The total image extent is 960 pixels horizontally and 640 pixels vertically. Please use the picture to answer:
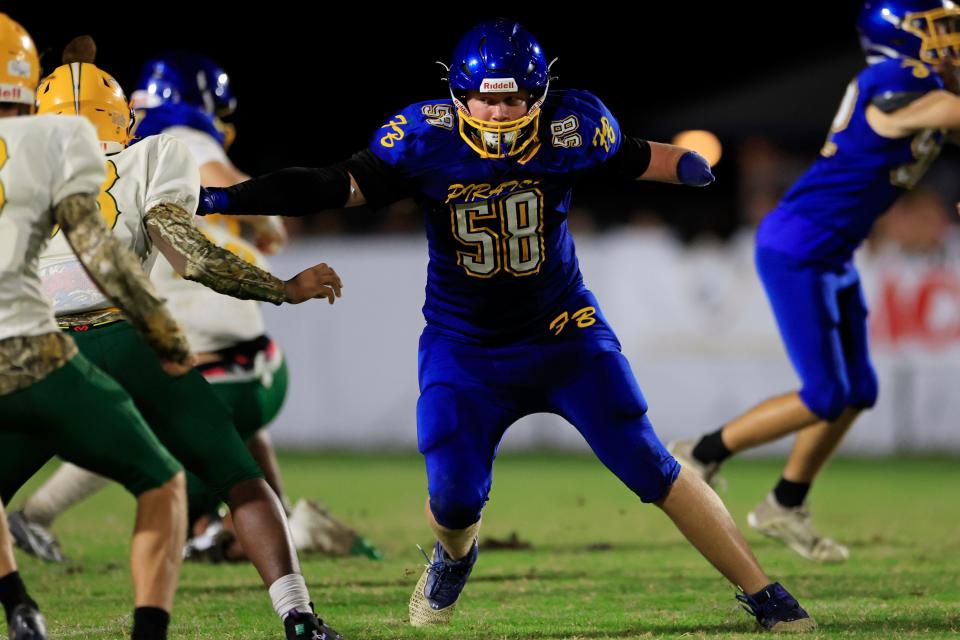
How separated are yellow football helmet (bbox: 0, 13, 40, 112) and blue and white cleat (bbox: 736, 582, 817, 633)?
262 cm

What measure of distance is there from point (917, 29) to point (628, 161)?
213 cm

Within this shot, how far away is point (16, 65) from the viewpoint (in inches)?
142

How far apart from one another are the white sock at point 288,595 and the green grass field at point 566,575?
496 mm

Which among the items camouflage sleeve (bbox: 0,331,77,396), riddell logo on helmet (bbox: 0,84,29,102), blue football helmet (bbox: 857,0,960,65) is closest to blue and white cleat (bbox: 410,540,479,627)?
camouflage sleeve (bbox: 0,331,77,396)

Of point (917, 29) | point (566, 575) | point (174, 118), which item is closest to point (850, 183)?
point (917, 29)

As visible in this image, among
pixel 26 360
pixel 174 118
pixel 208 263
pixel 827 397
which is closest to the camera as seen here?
pixel 26 360

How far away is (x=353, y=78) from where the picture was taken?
2081 cm

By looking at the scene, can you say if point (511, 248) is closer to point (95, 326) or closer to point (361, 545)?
point (95, 326)

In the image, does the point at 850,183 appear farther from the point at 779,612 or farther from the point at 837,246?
the point at 779,612

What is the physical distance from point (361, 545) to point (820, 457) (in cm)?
214

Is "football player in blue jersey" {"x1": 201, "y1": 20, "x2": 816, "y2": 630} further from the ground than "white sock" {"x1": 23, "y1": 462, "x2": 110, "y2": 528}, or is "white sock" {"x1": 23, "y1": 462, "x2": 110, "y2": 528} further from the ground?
"football player in blue jersey" {"x1": 201, "y1": 20, "x2": 816, "y2": 630}

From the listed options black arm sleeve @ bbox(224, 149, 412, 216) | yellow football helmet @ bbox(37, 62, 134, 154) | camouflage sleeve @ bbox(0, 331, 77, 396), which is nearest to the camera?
camouflage sleeve @ bbox(0, 331, 77, 396)

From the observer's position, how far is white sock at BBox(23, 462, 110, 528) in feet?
21.0

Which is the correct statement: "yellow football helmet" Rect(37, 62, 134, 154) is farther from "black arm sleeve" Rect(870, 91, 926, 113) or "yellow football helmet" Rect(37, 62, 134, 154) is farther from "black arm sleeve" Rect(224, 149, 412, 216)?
"black arm sleeve" Rect(870, 91, 926, 113)
